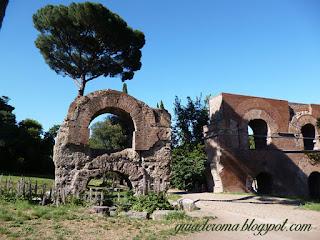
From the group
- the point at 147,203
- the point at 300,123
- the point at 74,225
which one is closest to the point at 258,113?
the point at 300,123

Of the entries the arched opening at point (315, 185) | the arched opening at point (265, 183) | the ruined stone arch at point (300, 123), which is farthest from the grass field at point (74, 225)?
the arched opening at point (315, 185)

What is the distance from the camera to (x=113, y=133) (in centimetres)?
2066

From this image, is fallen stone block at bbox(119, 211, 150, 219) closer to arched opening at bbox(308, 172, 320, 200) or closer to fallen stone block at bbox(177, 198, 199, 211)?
fallen stone block at bbox(177, 198, 199, 211)

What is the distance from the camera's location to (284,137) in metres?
14.2

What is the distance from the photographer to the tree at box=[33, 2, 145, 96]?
14422 millimetres

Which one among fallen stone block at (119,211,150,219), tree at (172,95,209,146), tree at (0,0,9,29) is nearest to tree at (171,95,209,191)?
tree at (172,95,209,146)

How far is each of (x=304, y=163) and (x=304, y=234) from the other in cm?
1139

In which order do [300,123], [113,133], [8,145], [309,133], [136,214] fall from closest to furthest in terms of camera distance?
[136,214]
[300,123]
[309,133]
[8,145]
[113,133]

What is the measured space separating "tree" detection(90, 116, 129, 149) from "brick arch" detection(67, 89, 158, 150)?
12.1m

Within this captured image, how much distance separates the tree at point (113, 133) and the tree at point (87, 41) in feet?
14.8

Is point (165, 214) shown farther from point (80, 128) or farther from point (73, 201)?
point (80, 128)

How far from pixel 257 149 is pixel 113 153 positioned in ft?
30.9

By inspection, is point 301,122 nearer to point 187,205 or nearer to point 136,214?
point 187,205

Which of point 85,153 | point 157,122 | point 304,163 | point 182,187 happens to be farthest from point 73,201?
point 304,163
